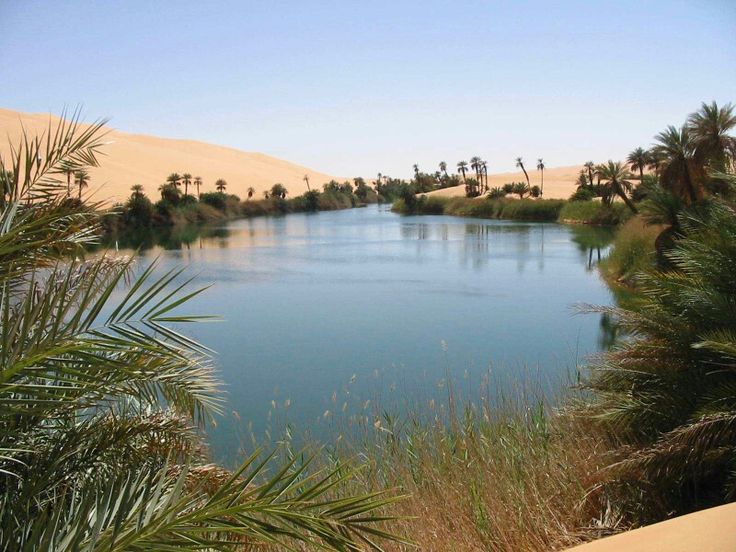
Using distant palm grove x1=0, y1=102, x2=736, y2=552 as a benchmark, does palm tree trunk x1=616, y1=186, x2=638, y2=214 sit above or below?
above

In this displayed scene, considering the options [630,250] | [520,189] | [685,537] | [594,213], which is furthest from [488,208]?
[685,537]

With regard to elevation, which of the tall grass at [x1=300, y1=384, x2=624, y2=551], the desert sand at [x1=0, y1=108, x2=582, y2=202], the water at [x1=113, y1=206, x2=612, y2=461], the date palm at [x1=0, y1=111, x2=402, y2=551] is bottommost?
the water at [x1=113, y1=206, x2=612, y2=461]

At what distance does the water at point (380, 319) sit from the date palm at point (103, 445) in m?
3.03

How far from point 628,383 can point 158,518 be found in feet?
10.6

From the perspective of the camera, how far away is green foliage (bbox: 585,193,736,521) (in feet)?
11.8

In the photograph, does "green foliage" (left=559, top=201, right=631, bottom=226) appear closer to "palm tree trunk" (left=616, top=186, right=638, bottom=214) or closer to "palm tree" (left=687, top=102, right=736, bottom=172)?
"palm tree trunk" (left=616, top=186, right=638, bottom=214)

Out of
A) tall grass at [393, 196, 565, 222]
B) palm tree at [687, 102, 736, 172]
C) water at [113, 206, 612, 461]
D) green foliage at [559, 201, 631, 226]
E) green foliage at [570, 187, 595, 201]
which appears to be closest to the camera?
water at [113, 206, 612, 461]

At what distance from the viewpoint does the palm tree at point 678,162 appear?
19922 mm

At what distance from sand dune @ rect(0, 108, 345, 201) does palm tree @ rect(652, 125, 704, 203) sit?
145 feet

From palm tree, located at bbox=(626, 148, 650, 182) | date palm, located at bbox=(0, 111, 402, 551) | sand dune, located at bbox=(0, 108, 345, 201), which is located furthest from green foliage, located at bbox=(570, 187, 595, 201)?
date palm, located at bbox=(0, 111, 402, 551)

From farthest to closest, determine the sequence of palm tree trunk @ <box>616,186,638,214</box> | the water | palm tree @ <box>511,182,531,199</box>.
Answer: palm tree @ <box>511,182,531,199</box>
palm tree trunk @ <box>616,186,638,214</box>
the water

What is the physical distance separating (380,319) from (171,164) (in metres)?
81.8

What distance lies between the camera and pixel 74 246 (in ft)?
13.4

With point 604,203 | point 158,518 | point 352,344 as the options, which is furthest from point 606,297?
point 604,203
